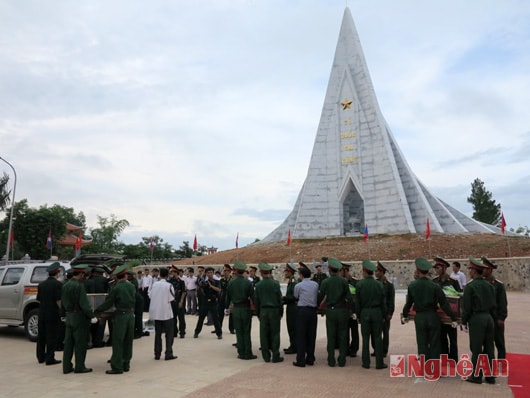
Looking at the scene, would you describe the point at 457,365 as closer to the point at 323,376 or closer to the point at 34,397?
the point at 323,376

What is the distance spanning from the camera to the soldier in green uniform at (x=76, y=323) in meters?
6.88

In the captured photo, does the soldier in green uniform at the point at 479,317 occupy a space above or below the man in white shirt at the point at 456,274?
below

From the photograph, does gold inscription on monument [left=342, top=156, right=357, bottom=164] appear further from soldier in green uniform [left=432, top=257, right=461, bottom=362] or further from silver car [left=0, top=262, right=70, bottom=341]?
soldier in green uniform [left=432, top=257, right=461, bottom=362]

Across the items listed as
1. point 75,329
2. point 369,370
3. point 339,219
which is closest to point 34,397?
point 75,329

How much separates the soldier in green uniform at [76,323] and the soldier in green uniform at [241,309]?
2.56 meters

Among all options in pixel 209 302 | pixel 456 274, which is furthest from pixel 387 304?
pixel 209 302

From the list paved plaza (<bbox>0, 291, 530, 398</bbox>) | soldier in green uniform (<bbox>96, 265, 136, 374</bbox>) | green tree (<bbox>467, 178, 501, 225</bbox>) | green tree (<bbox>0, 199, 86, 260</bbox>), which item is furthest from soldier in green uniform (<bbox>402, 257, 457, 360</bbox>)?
green tree (<bbox>467, 178, 501, 225</bbox>)

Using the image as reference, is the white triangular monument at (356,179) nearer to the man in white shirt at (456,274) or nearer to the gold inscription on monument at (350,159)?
the gold inscription on monument at (350,159)

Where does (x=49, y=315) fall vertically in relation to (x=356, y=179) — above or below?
below

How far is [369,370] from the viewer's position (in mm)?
6922

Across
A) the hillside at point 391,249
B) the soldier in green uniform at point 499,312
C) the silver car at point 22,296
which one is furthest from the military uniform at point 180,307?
the hillside at point 391,249

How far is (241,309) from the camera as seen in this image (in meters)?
8.13

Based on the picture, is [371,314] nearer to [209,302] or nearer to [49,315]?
[209,302]

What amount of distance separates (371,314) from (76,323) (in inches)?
190
